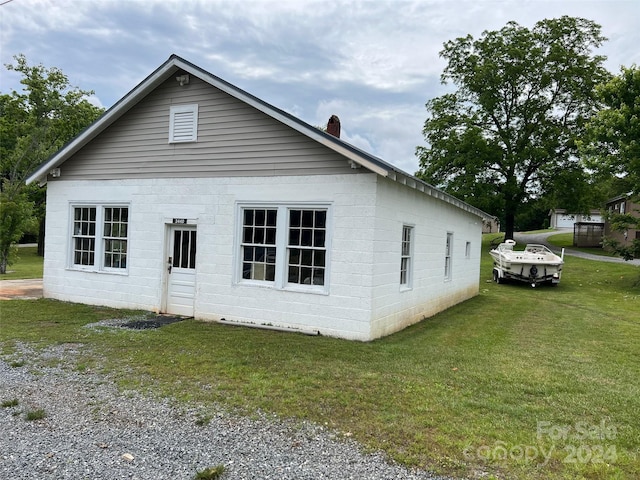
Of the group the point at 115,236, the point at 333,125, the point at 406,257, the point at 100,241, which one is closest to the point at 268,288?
the point at 406,257

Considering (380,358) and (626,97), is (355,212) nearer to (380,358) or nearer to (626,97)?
(380,358)

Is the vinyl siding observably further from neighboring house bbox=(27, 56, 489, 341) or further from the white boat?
the white boat

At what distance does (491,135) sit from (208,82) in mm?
28461

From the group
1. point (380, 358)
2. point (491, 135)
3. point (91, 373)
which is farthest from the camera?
point (491, 135)

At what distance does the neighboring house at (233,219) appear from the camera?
789 centimetres

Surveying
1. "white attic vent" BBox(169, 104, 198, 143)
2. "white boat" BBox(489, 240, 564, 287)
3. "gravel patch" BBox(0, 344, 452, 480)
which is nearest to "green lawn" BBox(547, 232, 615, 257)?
"white boat" BBox(489, 240, 564, 287)

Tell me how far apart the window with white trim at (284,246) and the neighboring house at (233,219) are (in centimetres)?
2

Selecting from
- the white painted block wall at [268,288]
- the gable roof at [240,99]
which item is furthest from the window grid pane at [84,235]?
the gable roof at [240,99]

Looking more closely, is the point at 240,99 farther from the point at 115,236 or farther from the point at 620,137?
the point at 620,137

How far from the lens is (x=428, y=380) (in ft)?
18.3

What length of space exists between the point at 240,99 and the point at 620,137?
615 inches

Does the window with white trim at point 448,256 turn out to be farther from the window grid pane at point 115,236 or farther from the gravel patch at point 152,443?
the gravel patch at point 152,443

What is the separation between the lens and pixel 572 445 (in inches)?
153

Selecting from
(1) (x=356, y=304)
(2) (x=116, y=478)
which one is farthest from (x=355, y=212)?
(2) (x=116, y=478)
